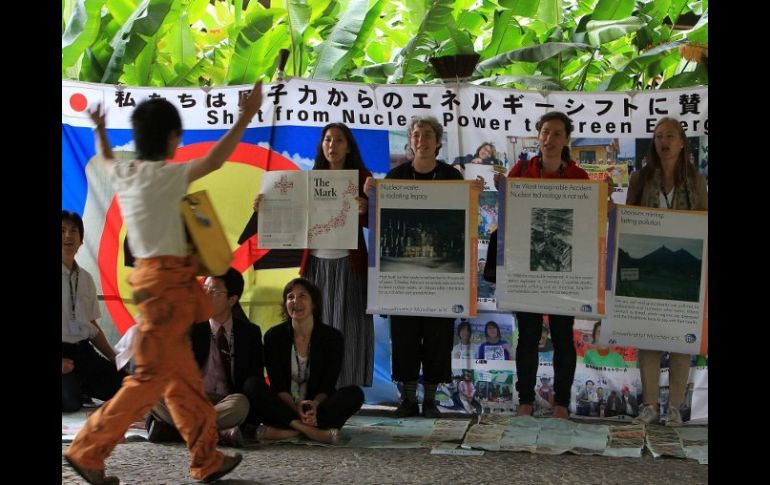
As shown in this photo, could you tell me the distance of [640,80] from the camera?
8172mm

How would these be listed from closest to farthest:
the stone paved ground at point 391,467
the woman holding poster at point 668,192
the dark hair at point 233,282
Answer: the stone paved ground at point 391,467 < the dark hair at point 233,282 < the woman holding poster at point 668,192

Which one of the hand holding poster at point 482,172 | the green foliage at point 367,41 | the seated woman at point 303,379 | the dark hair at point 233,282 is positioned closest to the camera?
the seated woman at point 303,379

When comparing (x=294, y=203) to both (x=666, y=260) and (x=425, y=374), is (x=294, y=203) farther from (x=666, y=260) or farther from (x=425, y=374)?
(x=666, y=260)

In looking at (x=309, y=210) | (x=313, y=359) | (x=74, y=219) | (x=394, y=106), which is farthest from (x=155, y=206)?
(x=394, y=106)

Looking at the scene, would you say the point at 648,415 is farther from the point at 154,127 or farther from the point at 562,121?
the point at 154,127

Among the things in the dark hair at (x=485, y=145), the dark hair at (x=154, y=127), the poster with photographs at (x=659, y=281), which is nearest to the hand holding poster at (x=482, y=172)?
the dark hair at (x=485, y=145)

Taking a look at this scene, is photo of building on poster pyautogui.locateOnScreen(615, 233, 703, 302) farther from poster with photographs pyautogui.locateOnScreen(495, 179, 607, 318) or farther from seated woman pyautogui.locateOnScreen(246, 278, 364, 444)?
seated woman pyautogui.locateOnScreen(246, 278, 364, 444)

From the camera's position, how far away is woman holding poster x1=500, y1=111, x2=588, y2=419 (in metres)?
6.64

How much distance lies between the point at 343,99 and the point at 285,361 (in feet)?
6.18

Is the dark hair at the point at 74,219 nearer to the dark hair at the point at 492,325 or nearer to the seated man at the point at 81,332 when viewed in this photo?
the seated man at the point at 81,332

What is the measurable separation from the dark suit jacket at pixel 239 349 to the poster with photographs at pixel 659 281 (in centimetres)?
223

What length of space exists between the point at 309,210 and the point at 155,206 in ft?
7.27

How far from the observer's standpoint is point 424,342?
6855mm

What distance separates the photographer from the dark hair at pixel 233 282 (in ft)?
20.8
